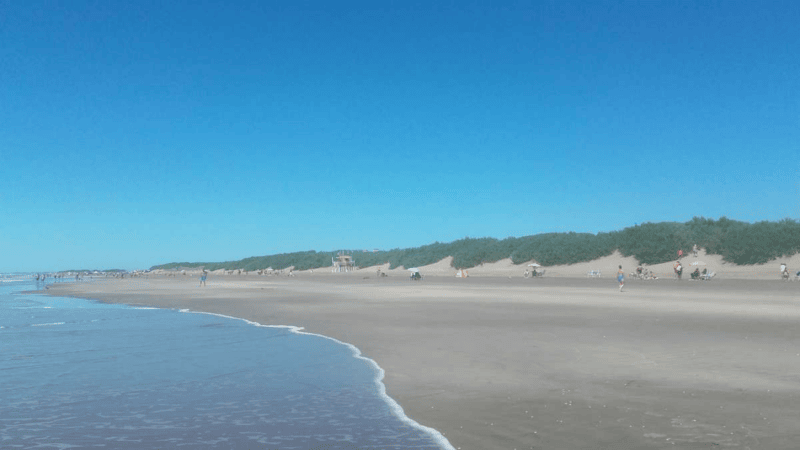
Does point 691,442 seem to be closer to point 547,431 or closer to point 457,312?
point 547,431

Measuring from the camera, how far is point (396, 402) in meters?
9.22

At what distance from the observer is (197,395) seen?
9.91 m

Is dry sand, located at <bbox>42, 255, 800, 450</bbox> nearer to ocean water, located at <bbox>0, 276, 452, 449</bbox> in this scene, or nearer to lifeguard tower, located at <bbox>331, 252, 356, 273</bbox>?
ocean water, located at <bbox>0, 276, 452, 449</bbox>

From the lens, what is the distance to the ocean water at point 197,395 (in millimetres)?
7469

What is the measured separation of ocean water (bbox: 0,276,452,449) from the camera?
7469mm

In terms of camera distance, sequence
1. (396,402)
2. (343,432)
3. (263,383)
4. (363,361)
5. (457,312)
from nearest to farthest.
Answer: (343,432) → (396,402) → (263,383) → (363,361) → (457,312)

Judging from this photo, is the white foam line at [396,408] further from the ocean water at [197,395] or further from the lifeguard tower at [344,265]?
the lifeguard tower at [344,265]

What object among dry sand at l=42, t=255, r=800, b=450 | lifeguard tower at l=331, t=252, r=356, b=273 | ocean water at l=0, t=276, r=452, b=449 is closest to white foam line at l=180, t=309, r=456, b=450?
ocean water at l=0, t=276, r=452, b=449

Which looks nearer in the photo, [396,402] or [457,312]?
[396,402]

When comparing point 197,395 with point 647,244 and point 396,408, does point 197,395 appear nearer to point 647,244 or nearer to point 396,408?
point 396,408

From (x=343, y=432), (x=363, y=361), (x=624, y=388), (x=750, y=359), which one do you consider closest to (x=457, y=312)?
(x=363, y=361)

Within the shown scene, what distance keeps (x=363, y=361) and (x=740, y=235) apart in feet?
202

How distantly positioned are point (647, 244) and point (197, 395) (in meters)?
71.3

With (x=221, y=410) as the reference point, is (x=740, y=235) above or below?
above
